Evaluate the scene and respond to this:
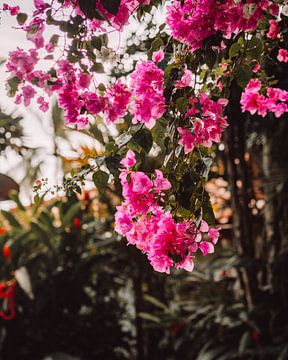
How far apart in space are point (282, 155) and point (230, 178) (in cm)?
31

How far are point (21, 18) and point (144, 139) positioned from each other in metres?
0.30

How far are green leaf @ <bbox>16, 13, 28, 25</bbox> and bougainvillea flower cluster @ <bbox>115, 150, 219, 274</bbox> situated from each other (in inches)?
11.5

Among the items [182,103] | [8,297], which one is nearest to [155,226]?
[182,103]

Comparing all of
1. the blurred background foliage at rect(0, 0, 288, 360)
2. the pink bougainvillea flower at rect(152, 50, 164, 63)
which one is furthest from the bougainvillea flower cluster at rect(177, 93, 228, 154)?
the blurred background foliage at rect(0, 0, 288, 360)

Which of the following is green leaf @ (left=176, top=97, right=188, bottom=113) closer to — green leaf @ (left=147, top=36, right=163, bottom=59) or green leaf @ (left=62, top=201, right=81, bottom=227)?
green leaf @ (left=147, top=36, right=163, bottom=59)

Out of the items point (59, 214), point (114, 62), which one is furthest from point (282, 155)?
point (114, 62)

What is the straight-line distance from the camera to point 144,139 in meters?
0.76

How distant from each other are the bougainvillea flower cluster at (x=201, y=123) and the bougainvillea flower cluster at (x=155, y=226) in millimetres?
74

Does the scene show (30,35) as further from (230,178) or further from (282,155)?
(282,155)

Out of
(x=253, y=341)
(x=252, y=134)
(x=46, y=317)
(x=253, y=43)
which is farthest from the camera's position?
(x=252, y=134)

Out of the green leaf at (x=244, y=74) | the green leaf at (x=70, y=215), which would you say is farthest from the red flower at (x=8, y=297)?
the green leaf at (x=244, y=74)

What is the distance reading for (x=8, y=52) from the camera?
801 millimetres

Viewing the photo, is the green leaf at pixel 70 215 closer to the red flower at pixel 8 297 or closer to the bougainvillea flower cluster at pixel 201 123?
the red flower at pixel 8 297

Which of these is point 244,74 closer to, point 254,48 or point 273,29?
point 254,48
